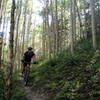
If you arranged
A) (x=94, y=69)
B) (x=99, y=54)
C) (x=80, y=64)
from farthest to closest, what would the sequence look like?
1. (x=99, y=54)
2. (x=80, y=64)
3. (x=94, y=69)

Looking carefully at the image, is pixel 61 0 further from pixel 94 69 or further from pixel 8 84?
pixel 8 84

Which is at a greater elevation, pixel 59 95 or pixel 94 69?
pixel 94 69

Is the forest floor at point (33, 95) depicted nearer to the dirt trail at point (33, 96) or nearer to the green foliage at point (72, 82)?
the dirt trail at point (33, 96)

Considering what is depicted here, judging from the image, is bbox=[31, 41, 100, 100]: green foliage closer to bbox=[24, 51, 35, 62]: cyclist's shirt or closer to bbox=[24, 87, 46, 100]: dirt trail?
bbox=[24, 87, 46, 100]: dirt trail

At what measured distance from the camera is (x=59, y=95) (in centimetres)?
572

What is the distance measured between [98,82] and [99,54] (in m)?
3.89

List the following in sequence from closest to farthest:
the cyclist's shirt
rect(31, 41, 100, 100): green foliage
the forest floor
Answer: rect(31, 41, 100, 100): green foliage → the forest floor → the cyclist's shirt

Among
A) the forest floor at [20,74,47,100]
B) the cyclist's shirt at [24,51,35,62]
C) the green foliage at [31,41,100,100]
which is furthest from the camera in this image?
the cyclist's shirt at [24,51,35,62]

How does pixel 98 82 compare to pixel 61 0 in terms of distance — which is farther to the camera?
pixel 61 0

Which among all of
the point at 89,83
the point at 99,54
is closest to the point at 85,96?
the point at 89,83

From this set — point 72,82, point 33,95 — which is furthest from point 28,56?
point 72,82

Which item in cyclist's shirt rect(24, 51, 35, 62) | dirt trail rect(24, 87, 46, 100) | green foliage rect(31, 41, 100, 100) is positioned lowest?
dirt trail rect(24, 87, 46, 100)

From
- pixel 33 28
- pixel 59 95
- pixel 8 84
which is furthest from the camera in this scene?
pixel 33 28

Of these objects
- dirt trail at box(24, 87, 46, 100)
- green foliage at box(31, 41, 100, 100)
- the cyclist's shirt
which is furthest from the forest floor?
the cyclist's shirt
